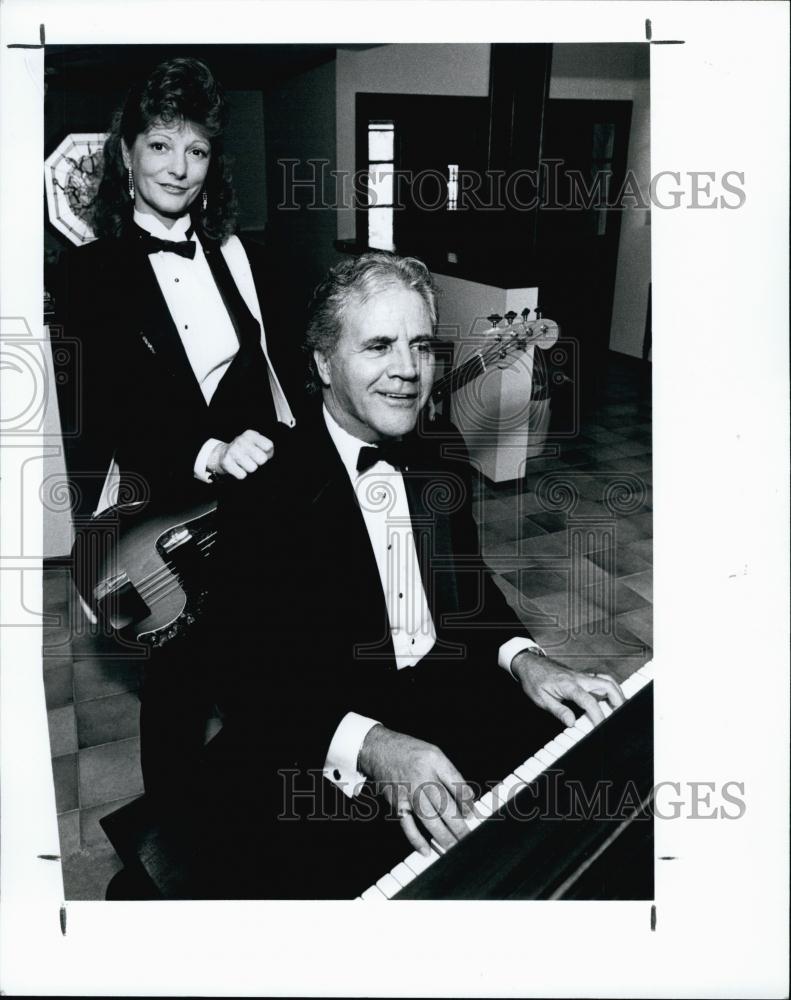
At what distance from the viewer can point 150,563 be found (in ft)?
5.76

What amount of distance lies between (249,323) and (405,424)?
437mm

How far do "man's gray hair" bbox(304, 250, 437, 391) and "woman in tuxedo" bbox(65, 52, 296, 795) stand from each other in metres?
0.16

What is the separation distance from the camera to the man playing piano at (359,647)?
55.3 inches

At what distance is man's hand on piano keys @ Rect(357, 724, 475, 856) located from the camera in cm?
130

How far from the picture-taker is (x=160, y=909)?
1.33 metres

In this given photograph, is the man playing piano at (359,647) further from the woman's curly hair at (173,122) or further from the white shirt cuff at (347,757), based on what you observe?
the woman's curly hair at (173,122)

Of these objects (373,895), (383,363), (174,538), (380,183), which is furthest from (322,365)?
(380,183)

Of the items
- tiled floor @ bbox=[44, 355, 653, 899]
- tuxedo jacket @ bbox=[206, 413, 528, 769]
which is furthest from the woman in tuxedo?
tiled floor @ bbox=[44, 355, 653, 899]

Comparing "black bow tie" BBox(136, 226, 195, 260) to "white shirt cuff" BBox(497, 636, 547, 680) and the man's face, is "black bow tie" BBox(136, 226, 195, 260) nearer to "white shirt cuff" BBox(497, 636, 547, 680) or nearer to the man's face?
the man's face

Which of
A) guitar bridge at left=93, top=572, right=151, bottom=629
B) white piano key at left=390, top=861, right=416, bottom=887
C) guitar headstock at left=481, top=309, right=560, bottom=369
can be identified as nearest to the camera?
white piano key at left=390, top=861, right=416, bottom=887

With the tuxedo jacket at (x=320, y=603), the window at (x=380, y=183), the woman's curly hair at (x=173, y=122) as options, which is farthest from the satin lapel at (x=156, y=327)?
the window at (x=380, y=183)

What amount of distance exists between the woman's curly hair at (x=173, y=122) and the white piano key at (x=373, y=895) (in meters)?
1.32

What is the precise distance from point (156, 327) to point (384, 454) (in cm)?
56

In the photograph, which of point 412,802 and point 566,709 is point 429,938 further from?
point 566,709
